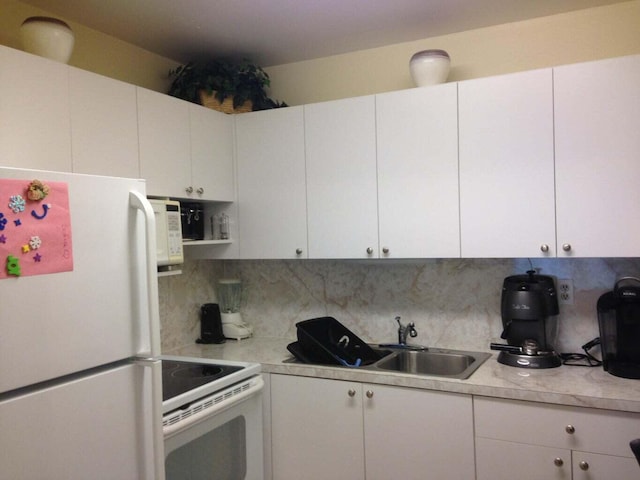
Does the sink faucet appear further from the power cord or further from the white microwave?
the white microwave

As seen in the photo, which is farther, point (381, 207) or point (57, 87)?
point (381, 207)

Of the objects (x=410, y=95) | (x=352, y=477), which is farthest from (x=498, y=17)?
(x=352, y=477)

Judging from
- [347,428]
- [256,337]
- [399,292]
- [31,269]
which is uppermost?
[31,269]

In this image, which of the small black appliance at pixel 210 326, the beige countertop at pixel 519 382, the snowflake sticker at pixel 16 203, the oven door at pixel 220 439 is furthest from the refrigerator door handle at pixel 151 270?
the small black appliance at pixel 210 326

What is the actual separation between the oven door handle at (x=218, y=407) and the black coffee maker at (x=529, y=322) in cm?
105

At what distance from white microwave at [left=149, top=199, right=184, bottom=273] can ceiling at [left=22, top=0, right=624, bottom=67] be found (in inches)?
32.3

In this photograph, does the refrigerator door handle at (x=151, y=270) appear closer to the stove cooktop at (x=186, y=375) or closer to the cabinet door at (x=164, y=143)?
the stove cooktop at (x=186, y=375)

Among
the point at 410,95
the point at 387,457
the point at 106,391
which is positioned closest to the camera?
the point at 106,391

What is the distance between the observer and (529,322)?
2311mm

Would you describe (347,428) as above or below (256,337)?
below

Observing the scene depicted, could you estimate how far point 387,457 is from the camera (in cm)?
223

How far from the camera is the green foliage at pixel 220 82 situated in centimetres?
272

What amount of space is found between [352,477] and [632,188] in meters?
1.65

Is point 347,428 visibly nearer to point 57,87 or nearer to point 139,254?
point 139,254
